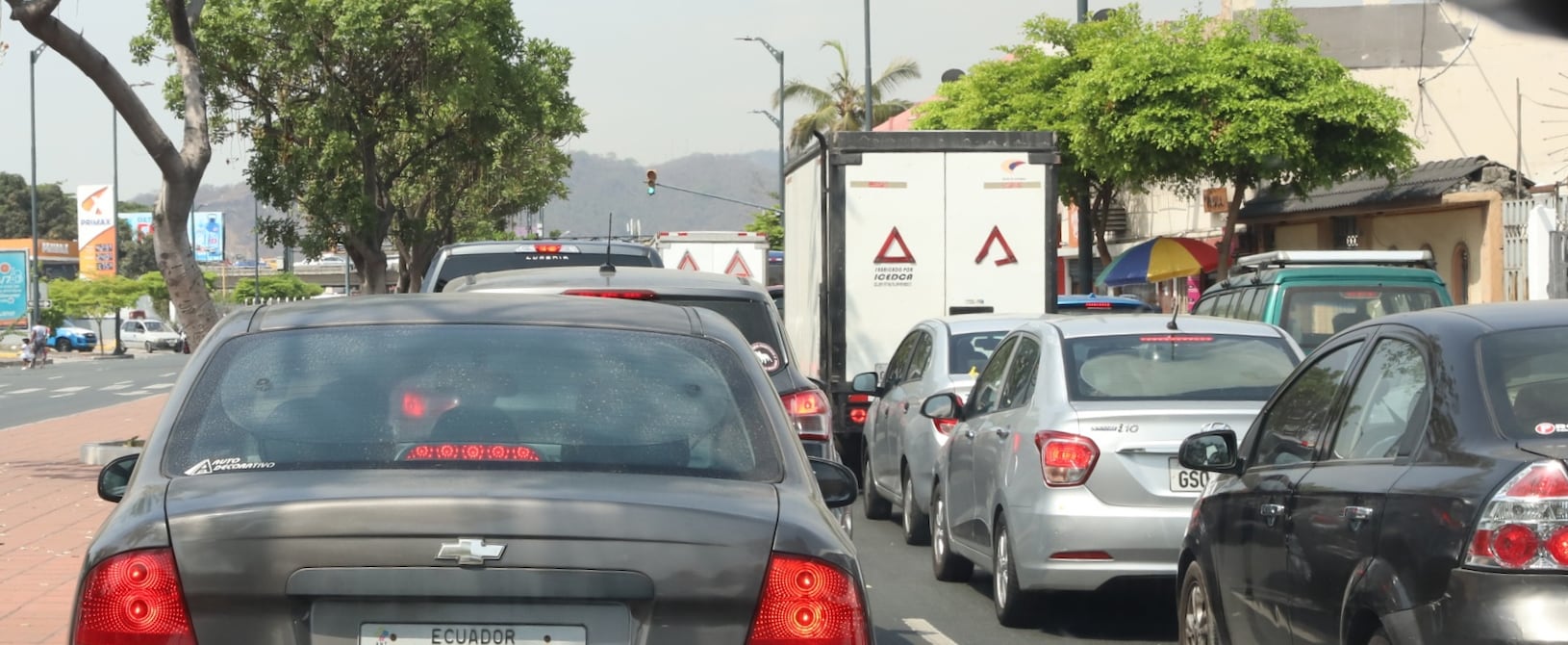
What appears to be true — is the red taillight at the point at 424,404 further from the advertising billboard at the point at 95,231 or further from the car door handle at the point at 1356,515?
the advertising billboard at the point at 95,231

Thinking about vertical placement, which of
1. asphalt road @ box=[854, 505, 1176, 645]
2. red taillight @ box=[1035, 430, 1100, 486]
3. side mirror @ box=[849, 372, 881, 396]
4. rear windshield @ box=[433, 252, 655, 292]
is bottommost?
asphalt road @ box=[854, 505, 1176, 645]

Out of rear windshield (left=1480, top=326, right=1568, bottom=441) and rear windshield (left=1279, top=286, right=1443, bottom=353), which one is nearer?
rear windshield (left=1480, top=326, right=1568, bottom=441)

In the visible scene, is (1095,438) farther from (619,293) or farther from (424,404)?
(424,404)

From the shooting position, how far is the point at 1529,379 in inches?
181

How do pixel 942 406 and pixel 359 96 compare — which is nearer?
pixel 942 406

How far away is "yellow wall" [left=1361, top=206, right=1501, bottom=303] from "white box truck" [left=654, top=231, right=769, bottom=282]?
11.2 m

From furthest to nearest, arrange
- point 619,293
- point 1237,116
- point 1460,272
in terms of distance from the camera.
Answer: point 1460,272, point 1237,116, point 619,293

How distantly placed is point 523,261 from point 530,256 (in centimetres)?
6

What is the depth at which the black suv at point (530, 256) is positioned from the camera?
39.4 feet

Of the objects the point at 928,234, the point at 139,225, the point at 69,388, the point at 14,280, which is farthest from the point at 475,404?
the point at 139,225

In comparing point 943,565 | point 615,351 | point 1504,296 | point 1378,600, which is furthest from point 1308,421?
point 1504,296

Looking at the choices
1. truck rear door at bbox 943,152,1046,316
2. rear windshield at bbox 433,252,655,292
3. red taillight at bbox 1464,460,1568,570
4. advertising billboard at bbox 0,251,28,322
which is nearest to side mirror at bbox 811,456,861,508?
red taillight at bbox 1464,460,1568,570

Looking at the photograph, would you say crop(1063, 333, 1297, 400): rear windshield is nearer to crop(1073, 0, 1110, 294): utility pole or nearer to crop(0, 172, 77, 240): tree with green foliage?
crop(1073, 0, 1110, 294): utility pole

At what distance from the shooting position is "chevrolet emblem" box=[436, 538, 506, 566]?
3.49m
